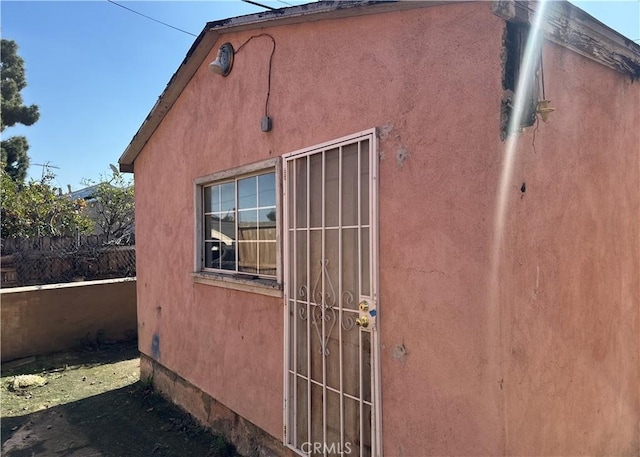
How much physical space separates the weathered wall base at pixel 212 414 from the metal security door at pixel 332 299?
55cm

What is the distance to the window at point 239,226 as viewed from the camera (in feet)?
13.8

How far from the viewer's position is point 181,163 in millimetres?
5844

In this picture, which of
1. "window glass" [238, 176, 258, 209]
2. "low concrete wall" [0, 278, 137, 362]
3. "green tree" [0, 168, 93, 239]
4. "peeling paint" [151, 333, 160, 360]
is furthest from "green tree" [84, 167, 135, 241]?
"window glass" [238, 176, 258, 209]

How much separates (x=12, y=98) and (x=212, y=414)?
23355 millimetres

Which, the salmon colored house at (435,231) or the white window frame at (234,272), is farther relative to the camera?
the white window frame at (234,272)

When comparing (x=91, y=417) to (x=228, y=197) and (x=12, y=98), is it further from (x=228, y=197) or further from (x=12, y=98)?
(x=12, y=98)

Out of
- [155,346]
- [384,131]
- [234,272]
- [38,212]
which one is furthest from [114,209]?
[384,131]

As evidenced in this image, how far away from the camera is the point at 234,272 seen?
485 cm

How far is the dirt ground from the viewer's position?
4.88 metres

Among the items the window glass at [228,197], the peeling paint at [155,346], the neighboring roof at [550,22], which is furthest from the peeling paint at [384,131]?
the peeling paint at [155,346]

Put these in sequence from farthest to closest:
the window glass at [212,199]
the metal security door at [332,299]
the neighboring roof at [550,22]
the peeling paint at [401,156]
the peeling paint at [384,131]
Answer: the window glass at [212,199], the metal security door at [332,299], the peeling paint at [384,131], the peeling paint at [401,156], the neighboring roof at [550,22]

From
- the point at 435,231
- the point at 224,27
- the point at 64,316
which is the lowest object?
the point at 64,316

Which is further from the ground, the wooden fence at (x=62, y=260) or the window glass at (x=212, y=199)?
the window glass at (x=212, y=199)

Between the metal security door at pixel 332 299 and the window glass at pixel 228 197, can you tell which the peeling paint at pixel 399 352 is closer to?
the metal security door at pixel 332 299
